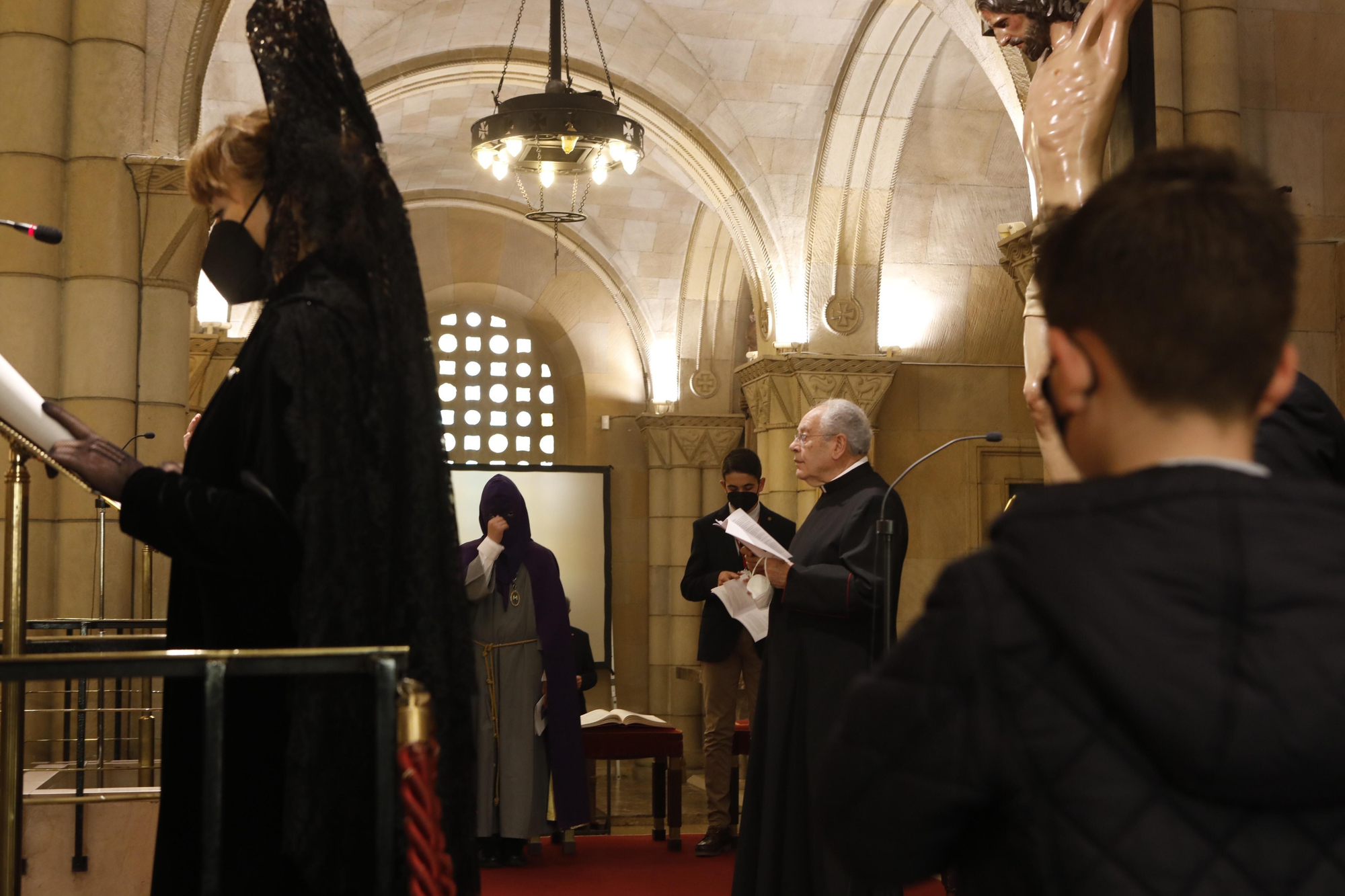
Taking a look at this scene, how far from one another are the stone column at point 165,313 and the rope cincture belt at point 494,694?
154 cm

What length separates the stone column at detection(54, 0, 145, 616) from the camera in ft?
19.4

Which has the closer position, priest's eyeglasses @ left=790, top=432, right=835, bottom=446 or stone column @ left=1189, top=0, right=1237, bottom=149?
priest's eyeglasses @ left=790, top=432, right=835, bottom=446

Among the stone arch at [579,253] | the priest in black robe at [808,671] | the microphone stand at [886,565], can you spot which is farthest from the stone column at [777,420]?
the microphone stand at [886,565]

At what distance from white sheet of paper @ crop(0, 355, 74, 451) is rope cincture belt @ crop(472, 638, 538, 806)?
450 cm

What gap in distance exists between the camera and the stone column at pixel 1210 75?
501 centimetres

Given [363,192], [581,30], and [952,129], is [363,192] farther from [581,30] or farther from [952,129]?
[952,129]

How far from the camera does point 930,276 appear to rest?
487 inches

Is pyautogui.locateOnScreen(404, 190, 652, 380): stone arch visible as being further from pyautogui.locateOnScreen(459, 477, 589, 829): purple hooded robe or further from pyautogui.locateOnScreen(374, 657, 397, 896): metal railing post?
pyautogui.locateOnScreen(374, 657, 397, 896): metal railing post

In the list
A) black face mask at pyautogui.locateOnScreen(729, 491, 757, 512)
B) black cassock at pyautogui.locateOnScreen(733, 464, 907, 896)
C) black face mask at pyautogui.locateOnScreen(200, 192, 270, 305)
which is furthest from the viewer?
black face mask at pyautogui.locateOnScreen(729, 491, 757, 512)

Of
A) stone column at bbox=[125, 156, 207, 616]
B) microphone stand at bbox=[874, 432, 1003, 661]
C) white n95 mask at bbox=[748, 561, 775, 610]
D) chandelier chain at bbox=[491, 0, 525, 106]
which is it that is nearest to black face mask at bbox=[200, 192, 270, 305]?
microphone stand at bbox=[874, 432, 1003, 661]

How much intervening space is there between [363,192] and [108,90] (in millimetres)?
4604

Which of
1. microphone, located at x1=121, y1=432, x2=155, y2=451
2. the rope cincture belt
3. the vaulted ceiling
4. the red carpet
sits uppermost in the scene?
the vaulted ceiling

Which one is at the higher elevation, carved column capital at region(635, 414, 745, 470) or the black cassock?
carved column capital at region(635, 414, 745, 470)

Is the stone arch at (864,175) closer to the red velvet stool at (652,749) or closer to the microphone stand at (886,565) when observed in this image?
the red velvet stool at (652,749)
